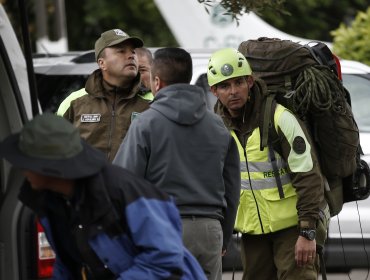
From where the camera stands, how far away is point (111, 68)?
20.2 ft

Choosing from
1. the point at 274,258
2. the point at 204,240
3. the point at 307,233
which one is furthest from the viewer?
the point at 274,258

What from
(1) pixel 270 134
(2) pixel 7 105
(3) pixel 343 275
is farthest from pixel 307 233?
(3) pixel 343 275

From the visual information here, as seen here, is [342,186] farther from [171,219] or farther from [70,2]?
[70,2]

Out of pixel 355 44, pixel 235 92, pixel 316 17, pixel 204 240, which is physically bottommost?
pixel 316 17

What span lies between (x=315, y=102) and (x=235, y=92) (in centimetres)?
41

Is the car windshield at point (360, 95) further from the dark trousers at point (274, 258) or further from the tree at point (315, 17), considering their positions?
the tree at point (315, 17)

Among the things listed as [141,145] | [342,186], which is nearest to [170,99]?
[141,145]

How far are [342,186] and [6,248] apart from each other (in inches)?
92.1

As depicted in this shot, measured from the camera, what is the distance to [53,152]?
3.76m

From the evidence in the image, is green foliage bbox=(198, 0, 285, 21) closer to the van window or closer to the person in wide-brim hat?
the van window

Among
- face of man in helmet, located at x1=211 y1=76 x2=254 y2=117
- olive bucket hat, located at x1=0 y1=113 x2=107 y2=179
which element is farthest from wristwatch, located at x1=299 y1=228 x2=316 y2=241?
olive bucket hat, located at x1=0 y1=113 x2=107 y2=179

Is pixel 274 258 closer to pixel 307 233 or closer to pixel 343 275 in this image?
pixel 307 233

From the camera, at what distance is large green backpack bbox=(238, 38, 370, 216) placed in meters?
6.01

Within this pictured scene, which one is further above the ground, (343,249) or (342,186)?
(342,186)
